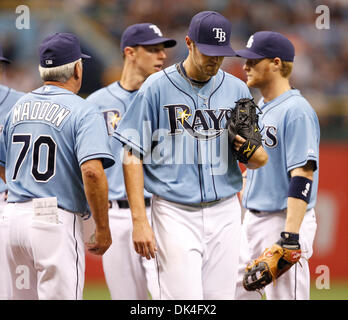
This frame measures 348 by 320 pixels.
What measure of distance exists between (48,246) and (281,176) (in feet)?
5.48

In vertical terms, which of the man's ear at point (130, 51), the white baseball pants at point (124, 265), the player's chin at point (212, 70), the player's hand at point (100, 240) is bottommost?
the white baseball pants at point (124, 265)

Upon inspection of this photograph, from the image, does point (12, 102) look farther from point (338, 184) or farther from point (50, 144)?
point (338, 184)

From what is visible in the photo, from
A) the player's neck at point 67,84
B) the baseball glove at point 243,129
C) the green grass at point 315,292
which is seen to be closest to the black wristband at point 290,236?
the baseball glove at point 243,129

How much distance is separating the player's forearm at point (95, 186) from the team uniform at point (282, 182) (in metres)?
1.21

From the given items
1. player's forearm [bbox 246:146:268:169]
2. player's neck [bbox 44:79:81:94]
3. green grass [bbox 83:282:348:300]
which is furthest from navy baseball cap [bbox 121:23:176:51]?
green grass [bbox 83:282:348:300]

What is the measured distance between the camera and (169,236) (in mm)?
3770

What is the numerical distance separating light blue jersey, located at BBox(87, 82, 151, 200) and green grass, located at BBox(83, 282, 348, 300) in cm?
264

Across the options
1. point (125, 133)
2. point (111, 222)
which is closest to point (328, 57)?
point (111, 222)

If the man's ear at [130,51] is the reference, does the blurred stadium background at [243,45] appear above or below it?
below

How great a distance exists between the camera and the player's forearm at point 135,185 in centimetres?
370

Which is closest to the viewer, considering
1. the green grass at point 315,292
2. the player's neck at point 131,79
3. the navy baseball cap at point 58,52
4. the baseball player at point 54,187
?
the baseball player at point 54,187

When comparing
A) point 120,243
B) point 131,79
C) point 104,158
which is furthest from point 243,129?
point 131,79

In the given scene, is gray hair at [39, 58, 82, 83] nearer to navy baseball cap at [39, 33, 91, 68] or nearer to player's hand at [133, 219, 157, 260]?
navy baseball cap at [39, 33, 91, 68]

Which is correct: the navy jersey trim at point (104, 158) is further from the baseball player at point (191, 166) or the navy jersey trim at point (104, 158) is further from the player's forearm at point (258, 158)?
the player's forearm at point (258, 158)
